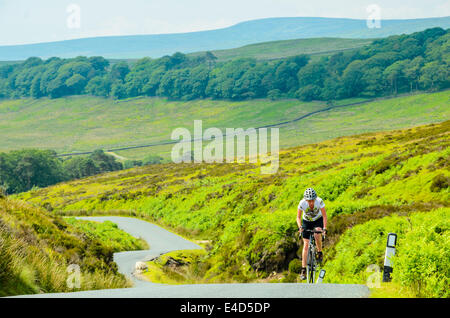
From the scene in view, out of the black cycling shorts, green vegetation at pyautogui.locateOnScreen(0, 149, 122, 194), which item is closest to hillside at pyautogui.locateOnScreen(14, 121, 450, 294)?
the black cycling shorts

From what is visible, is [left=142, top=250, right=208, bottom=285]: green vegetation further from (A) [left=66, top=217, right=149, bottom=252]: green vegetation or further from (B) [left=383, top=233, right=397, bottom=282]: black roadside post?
(B) [left=383, top=233, right=397, bottom=282]: black roadside post

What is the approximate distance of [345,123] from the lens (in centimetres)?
19100

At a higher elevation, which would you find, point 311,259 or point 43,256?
point 43,256

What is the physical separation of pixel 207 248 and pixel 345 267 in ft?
53.9

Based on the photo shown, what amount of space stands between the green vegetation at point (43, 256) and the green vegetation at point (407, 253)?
6732 millimetres

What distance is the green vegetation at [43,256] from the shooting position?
1034 cm

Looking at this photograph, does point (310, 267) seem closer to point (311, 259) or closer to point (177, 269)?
point (311, 259)

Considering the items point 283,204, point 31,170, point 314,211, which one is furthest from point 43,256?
point 31,170

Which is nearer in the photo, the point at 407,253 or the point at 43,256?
the point at 407,253

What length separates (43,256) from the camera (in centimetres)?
1233

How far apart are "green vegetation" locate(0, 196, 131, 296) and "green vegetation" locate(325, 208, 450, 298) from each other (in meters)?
6.73

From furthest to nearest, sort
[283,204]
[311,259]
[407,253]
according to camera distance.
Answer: [283,204] < [311,259] < [407,253]

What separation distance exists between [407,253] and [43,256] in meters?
8.59
